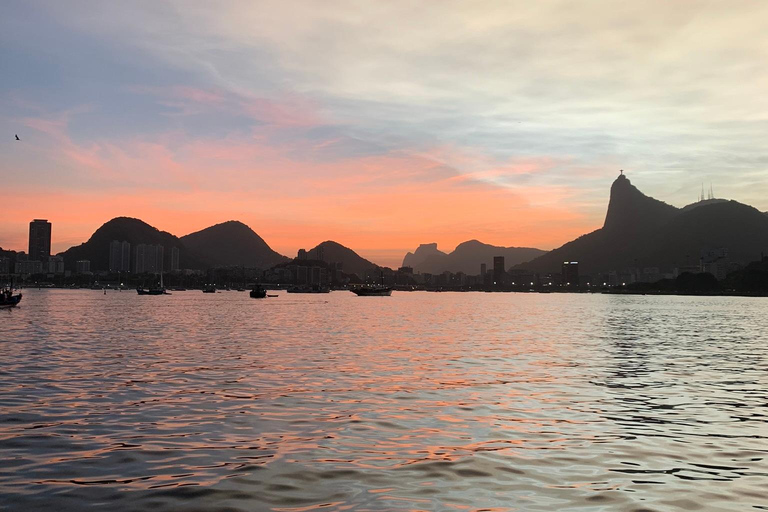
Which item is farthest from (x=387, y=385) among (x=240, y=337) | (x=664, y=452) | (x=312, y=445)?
(x=240, y=337)

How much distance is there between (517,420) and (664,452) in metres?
5.91

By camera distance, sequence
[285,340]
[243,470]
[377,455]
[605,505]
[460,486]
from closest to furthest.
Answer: [605,505] < [460,486] < [243,470] < [377,455] < [285,340]

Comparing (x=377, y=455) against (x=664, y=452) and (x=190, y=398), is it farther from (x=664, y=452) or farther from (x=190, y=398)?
(x=190, y=398)

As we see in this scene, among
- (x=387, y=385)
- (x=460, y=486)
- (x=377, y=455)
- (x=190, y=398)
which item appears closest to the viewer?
(x=460, y=486)

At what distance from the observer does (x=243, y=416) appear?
78.7 feet

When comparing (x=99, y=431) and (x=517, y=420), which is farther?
(x=517, y=420)

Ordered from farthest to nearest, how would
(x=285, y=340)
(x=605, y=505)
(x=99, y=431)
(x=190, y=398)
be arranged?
(x=285, y=340), (x=190, y=398), (x=99, y=431), (x=605, y=505)

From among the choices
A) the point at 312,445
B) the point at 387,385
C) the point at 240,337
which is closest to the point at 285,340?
the point at 240,337

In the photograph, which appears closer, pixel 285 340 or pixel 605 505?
pixel 605 505

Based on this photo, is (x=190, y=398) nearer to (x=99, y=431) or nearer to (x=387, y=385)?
(x=99, y=431)

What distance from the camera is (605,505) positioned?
1373 cm

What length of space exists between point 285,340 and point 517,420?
142 feet

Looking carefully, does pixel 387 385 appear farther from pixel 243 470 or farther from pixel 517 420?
pixel 243 470

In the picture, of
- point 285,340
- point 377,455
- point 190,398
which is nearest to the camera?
point 377,455
